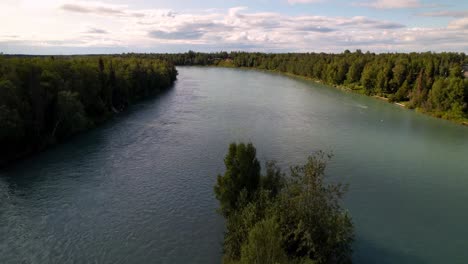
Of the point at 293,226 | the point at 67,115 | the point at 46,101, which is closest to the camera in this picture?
the point at 293,226

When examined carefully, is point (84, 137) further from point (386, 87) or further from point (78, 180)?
point (386, 87)

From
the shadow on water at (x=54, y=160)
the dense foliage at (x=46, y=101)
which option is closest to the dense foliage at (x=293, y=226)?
the shadow on water at (x=54, y=160)

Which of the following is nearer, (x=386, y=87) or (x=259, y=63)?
(x=386, y=87)

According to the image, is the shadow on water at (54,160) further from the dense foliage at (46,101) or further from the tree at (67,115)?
the tree at (67,115)

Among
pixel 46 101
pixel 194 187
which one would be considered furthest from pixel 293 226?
pixel 46 101

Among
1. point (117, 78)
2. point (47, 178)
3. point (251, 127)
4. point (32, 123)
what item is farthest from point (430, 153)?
point (117, 78)

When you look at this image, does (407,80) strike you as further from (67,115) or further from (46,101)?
(46,101)
